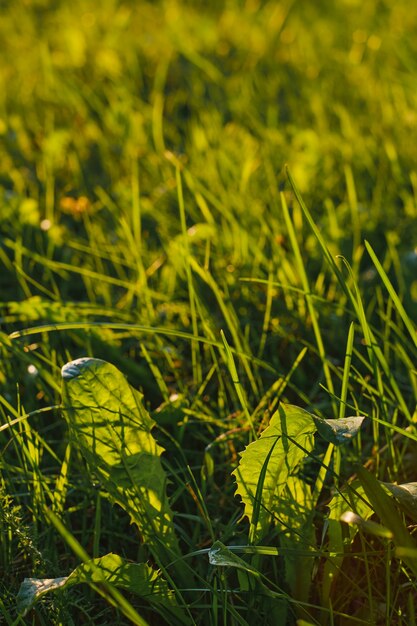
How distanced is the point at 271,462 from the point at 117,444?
22cm

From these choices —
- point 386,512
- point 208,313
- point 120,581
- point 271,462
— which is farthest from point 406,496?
point 208,313

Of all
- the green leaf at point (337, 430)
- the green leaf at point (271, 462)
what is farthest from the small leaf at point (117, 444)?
the green leaf at point (337, 430)

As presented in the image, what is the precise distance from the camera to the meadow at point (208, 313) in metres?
1.05

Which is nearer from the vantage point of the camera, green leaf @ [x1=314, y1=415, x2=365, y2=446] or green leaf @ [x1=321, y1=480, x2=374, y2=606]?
green leaf @ [x1=314, y1=415, x2=365, y2=446]

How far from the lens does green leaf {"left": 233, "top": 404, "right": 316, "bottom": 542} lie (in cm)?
102

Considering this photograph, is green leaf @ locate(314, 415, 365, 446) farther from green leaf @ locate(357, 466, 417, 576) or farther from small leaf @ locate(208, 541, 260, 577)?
small leaf @ locate(208, 541, 260, 577)

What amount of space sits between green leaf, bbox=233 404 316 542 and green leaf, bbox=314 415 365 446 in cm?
6

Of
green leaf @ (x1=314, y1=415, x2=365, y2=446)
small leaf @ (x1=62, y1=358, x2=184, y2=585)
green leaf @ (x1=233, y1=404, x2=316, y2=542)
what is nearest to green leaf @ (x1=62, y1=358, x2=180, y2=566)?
small leaf @ (x1=62, y1=358, x2=184, y2=585)

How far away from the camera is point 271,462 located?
1.05 meters

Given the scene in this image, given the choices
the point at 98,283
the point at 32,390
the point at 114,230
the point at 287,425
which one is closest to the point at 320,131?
the point at 114,230

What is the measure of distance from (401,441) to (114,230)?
3.47 feet

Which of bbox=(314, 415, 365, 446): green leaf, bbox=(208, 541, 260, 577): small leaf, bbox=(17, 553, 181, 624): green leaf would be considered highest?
bbox=(314, 415, 365, 446): green leaf

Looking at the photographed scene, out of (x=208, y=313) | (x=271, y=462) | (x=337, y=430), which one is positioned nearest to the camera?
(x=337, y=430)

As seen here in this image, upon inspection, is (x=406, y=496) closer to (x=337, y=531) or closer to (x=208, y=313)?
(x=337, y=531)
